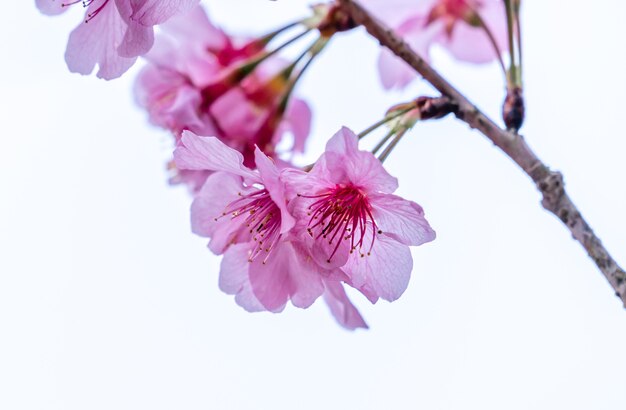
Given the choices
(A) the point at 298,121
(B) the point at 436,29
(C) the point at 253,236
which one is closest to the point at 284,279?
(C) the point at 253,236

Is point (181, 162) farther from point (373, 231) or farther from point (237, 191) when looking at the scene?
point (373, 231)

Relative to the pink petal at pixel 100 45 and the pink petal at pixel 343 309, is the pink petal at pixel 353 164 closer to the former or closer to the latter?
the pink petal at pixel 343 309

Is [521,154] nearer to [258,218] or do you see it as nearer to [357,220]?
[357,220]

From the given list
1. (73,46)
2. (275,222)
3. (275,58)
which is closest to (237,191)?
(275,222)

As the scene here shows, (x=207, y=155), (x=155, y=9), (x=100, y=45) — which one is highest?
(x=100, y=45)

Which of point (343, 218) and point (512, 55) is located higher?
point (512, 55)

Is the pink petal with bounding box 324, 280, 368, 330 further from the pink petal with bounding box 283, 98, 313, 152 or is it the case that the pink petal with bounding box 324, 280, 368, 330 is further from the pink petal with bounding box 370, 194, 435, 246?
the pink petal with bounding box 283, 98, 313, 152
